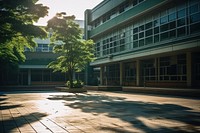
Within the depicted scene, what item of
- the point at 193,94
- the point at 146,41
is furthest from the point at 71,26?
the point at 193,94

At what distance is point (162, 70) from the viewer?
1254 inches

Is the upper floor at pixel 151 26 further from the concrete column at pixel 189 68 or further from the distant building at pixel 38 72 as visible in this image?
the distant building at pixel 38 72

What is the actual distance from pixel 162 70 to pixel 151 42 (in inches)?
152

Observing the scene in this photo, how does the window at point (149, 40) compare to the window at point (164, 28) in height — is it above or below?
below

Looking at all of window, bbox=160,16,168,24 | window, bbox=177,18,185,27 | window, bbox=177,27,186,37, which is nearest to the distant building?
window, bbox=160,16,168,24

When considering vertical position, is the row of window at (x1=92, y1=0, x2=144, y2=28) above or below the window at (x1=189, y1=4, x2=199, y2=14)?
above

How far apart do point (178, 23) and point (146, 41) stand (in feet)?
19.2

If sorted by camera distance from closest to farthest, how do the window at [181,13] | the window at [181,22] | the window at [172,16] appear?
1. the window at [181,22]
2. the window at [181,13]
3. the window at [172,16]

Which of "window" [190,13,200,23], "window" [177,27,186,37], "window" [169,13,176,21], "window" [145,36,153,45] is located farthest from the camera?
"window" [145,36,153,45]

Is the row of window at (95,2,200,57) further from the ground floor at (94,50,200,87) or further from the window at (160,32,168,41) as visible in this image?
the ground floor at (94,50,200,87)

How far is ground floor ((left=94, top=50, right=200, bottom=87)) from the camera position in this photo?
1047 inches

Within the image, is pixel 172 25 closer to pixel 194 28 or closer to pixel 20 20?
pixel 194 28

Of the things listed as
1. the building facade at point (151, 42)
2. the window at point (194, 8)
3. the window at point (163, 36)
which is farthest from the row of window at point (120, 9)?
the window at point (194, 8)

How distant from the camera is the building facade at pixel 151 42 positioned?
25312 millimetres
